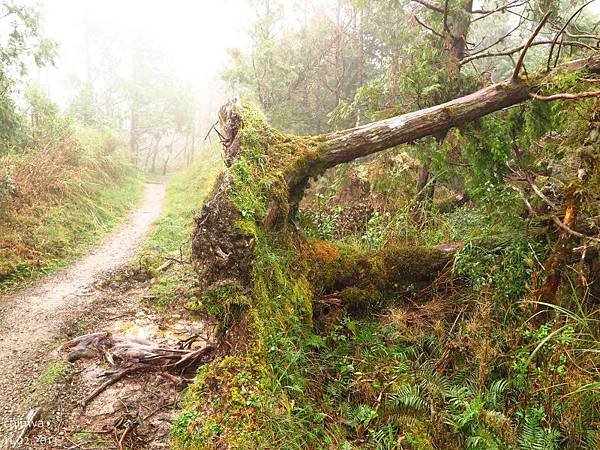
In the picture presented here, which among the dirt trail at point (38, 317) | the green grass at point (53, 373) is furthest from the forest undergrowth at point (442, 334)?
the dirt trail at point (38, 317)

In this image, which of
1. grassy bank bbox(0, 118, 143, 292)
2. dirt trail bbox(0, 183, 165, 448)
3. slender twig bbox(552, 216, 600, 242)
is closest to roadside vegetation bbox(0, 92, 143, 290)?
grassy bank bbox(0, 118, 143, 292)

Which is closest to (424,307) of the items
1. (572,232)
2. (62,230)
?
(572,232)

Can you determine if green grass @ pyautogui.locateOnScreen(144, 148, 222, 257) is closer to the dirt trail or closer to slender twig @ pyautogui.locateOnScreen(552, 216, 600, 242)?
the dirt trail

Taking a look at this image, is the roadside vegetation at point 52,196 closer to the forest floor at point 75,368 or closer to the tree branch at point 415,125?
the forest floor at point 75,368

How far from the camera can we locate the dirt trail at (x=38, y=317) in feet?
13.9

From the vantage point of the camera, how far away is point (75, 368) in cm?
475

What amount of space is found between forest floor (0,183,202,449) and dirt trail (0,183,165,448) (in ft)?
0.04

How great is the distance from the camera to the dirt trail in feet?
13.9

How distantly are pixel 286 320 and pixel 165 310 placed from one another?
3379mm

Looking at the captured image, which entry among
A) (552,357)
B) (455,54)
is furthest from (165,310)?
(455,54)

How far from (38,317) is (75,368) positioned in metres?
1.89

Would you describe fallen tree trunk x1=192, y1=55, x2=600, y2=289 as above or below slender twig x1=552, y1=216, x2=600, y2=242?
above

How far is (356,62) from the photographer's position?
15.1 metres

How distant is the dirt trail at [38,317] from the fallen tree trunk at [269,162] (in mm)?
2378
